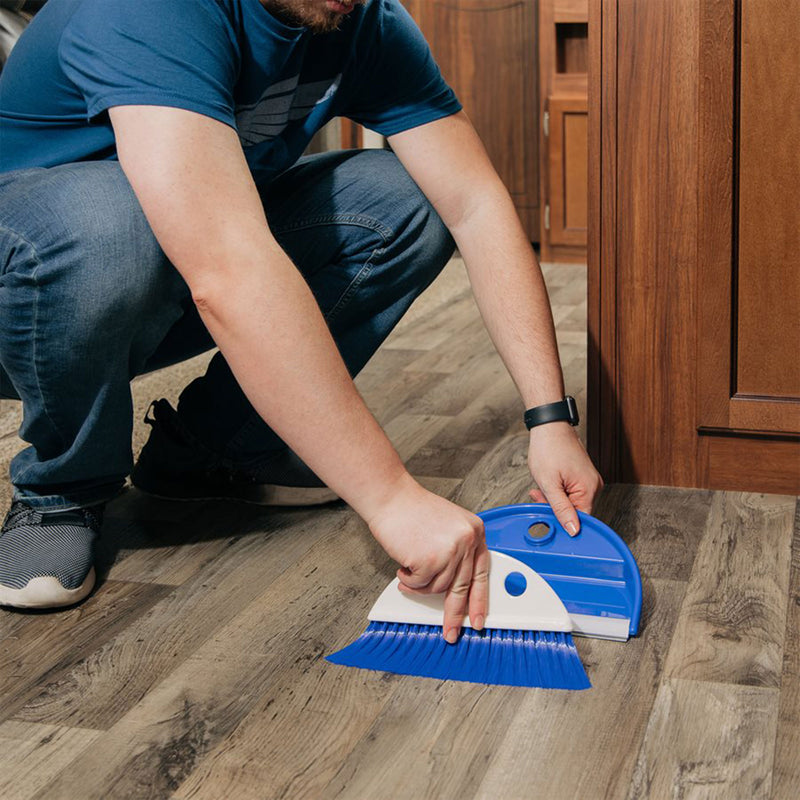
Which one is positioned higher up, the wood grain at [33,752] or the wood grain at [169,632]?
the wood grain at [33,752]

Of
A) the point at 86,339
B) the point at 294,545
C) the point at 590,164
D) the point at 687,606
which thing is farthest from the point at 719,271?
the point at 86,339

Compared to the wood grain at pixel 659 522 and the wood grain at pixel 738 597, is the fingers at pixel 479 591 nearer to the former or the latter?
the wood grain at pixel 738 597

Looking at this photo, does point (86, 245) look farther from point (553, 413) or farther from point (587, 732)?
point (587, 732)

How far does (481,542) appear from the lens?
33.4 inches

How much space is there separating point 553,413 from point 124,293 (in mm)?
417

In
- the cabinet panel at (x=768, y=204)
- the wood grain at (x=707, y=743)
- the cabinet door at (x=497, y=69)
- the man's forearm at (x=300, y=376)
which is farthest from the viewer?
the cabinet door at (x=497, y=69)

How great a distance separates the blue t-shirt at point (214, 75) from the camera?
91 cm

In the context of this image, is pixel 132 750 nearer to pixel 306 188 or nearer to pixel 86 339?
pixel 86 339

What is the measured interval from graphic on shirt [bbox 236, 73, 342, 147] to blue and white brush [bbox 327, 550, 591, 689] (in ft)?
1.68

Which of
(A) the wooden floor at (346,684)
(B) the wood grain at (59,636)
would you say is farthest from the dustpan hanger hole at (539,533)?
(B) the wood grain at (59,636)

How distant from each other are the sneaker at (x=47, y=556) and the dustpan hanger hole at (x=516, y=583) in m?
0.43

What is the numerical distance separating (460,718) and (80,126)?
68cm

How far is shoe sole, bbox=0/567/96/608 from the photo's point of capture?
104 centimetres

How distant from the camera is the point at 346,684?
895 mm
